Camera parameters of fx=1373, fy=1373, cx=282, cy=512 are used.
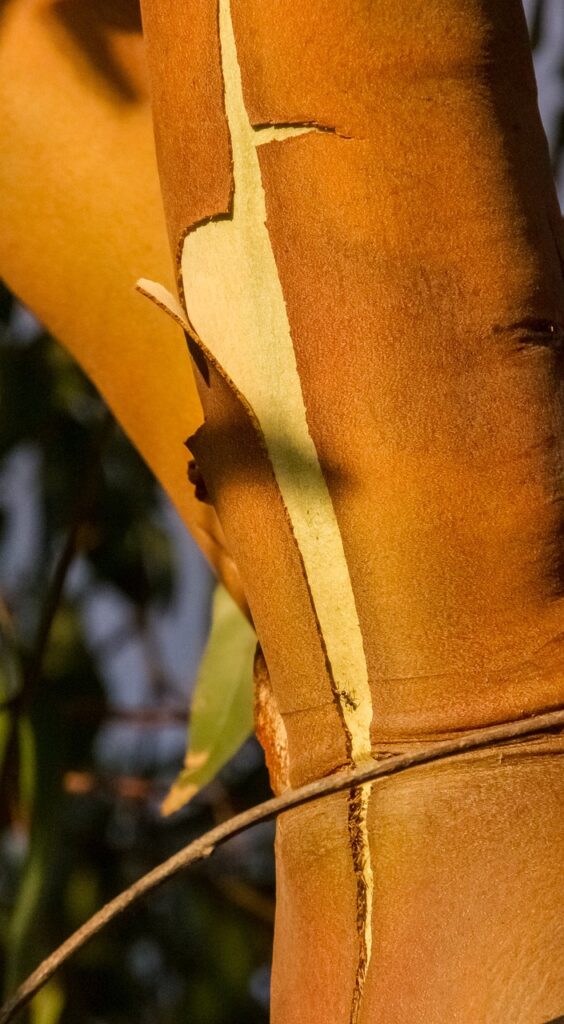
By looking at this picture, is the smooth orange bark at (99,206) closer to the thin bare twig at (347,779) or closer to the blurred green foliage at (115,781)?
the thin bare twig at (347,779)

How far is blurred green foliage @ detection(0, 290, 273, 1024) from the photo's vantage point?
153 cm

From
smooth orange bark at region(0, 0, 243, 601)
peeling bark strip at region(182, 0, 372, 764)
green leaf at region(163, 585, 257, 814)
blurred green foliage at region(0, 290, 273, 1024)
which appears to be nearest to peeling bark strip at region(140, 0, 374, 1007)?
peeling bark strip at region(182, 0, 372, 764)

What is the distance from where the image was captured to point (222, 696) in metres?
0.83

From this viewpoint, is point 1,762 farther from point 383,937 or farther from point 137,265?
point 383,937

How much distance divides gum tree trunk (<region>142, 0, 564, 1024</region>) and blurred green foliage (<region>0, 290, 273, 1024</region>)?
961 mm

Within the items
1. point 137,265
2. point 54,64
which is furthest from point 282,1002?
point 54,64

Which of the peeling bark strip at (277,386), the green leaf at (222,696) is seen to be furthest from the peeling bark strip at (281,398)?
the green leaf at (222,696)

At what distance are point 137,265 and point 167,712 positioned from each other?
1.01m

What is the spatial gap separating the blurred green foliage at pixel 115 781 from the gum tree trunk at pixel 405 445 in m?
0.96

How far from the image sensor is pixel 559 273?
0.44 m

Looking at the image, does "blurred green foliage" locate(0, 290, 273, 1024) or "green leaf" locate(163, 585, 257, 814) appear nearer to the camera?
"green leaf" locate(163, 585, 257, 814)

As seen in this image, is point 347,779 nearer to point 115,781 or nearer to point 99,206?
point 99,206

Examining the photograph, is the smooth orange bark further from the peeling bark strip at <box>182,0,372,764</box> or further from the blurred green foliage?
the blurred green foliage

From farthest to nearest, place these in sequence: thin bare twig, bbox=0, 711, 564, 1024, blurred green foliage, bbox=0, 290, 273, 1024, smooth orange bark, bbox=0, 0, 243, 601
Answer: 1. blurred green foliage, bbox=0, 290, 273, 1024
2. smooth orange bark, bbox=0, 0, 243, 601
3. thin bare twig, bbox=0, 711, 564, 1024
